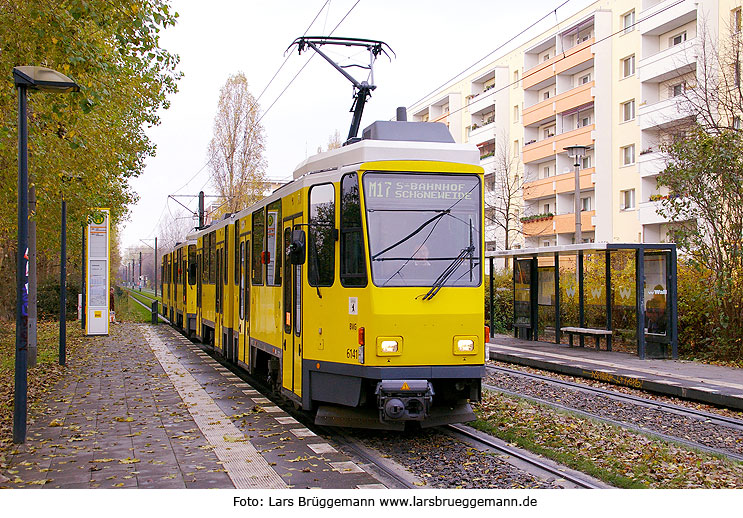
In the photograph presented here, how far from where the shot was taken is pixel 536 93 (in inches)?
1935

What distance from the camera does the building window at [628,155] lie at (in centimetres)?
3959

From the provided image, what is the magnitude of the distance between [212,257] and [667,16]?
26356mm

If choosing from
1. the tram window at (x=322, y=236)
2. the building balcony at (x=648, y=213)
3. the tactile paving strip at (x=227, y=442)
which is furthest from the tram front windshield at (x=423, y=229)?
the building balcony at (x=648, y=213)

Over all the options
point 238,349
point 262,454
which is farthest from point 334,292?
point 238,349

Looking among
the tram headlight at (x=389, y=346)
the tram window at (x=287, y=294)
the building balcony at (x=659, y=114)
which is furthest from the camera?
the building balcony at (x=659, y=114)

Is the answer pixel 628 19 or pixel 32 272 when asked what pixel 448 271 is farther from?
pixel 628 19

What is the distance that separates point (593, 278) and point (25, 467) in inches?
658

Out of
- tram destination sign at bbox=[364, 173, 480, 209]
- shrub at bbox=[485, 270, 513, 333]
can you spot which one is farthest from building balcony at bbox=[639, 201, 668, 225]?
tram destination sign at bbox=[364, 173, 480, 209]

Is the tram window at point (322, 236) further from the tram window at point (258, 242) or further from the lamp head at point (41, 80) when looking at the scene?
the lamp head at point (41, 80)

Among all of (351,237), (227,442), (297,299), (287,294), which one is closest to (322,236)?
(351,237)

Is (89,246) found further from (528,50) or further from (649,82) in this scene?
(528,50)

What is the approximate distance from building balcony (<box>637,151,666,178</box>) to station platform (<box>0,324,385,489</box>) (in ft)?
91.0

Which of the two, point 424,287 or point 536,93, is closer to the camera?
point 424,287

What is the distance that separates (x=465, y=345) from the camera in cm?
884
